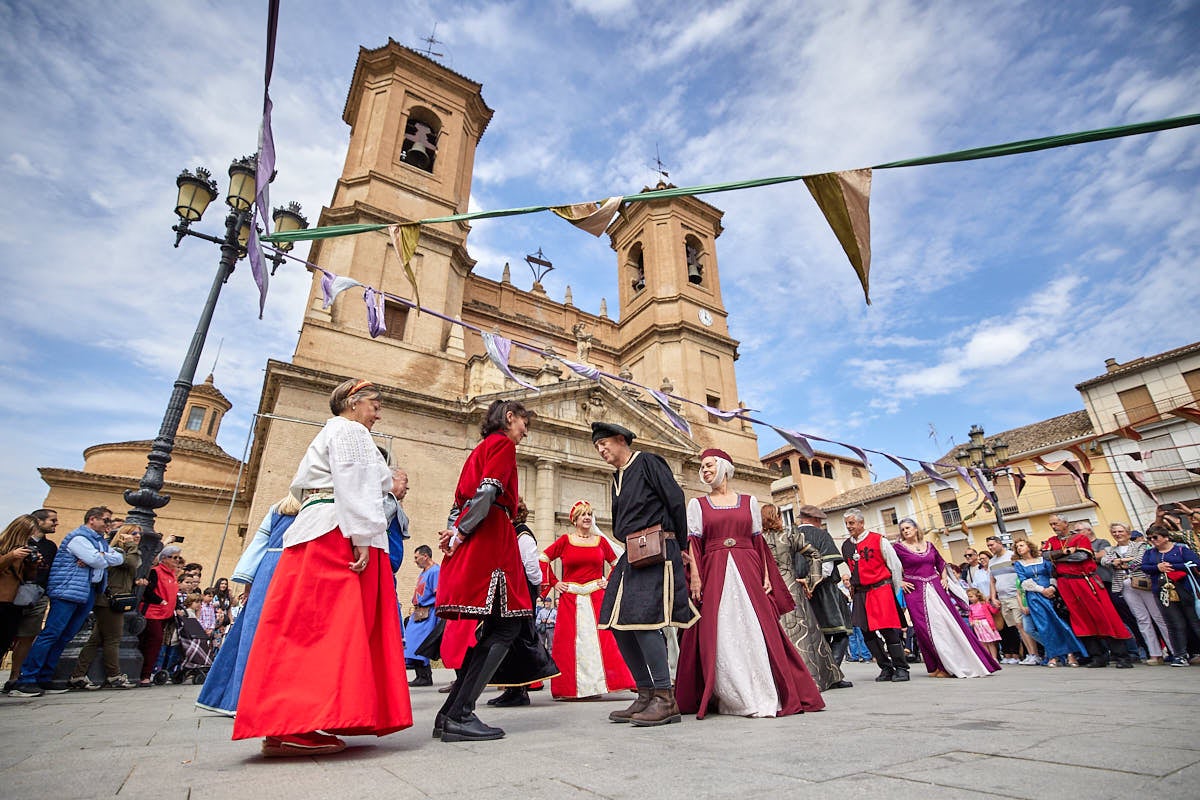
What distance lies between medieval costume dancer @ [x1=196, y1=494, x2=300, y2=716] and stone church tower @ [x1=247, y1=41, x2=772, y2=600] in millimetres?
9511

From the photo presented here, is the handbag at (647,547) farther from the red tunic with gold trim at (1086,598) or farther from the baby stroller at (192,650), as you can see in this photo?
the baby stroller at (192,650)

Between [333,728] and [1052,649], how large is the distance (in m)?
9.45

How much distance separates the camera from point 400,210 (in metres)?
18.0

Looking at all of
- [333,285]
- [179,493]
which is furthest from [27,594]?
[179,493]

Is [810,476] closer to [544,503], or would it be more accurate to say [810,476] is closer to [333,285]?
[544,503]

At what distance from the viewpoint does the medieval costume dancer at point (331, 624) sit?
2.40m

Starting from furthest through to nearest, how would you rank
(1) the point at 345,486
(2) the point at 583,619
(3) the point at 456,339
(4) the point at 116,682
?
(3) the point at 456,339 → (4) the point at 116,682 → (2) the point at 583,619 → (1) the point at 345,486

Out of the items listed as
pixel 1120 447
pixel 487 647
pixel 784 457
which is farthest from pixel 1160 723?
pixel 784 457

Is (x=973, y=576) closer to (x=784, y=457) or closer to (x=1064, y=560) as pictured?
(x=1064, y=560)

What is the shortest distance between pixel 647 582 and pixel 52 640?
6509mm

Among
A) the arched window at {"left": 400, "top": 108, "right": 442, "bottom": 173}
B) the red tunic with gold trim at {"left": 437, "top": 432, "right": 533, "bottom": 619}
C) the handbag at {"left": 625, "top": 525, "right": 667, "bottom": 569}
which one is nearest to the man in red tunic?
the handbag at {"left": 625, "top": 525, "right": 667, "bottom": 569}

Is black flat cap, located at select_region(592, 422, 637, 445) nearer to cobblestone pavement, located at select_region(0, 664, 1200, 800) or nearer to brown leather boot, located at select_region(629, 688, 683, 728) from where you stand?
brown leather boot, located at select_region(629, 688, 683, 728)

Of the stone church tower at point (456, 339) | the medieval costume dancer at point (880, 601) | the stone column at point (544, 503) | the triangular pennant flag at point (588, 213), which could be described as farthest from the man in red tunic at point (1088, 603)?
the stone church tower at point (456, 339)

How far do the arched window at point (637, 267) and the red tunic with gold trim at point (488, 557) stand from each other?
23184 mm
